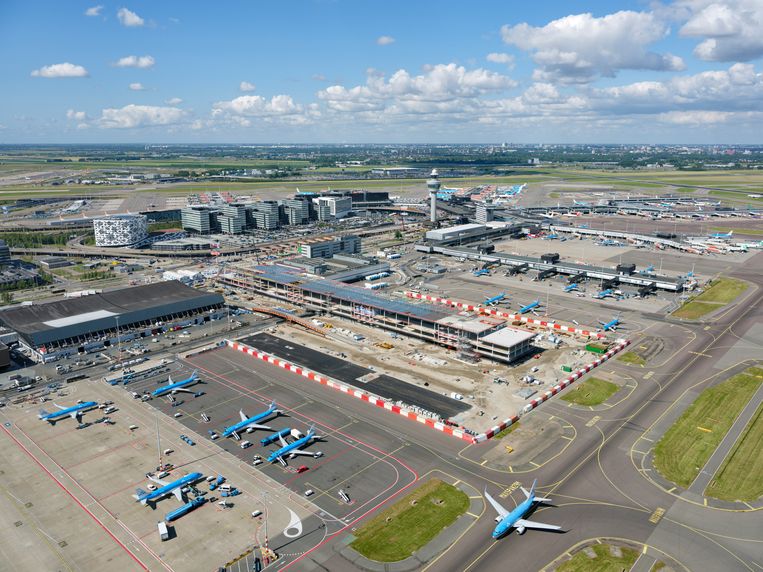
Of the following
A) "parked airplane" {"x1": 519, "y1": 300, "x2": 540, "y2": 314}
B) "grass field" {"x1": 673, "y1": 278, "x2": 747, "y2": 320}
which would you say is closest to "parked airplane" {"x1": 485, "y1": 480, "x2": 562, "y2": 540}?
"parked airplane" {"x1": 519, "y1": 300, "x2": 540, "y2": 314}

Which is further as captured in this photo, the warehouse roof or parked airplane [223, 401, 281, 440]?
the warehouse roof

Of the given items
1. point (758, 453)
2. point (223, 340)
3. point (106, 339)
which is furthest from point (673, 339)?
point (106, 339)

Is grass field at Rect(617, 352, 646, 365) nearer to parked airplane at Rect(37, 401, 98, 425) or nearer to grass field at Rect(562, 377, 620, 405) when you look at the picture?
grass field at Rect(562, 377, 620, 405)

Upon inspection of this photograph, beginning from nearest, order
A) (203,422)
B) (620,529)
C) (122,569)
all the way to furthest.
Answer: (122,569), (620,529), (203,422)

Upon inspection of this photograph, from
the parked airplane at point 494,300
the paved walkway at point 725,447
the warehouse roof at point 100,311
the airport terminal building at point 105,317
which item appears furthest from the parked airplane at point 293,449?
the parked airplane at point 494,300

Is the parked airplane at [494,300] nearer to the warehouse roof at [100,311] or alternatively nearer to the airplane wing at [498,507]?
the warehouse roof at [100,311]

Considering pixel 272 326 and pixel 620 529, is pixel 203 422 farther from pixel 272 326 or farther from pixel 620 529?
pixel 620 529

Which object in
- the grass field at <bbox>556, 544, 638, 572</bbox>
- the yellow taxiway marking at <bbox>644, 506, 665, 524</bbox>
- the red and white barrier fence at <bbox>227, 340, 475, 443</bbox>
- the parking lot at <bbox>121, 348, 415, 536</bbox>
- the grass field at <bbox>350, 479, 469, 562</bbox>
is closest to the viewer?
the grass field at <bbox>556, 544, 638, 572</bbox>
